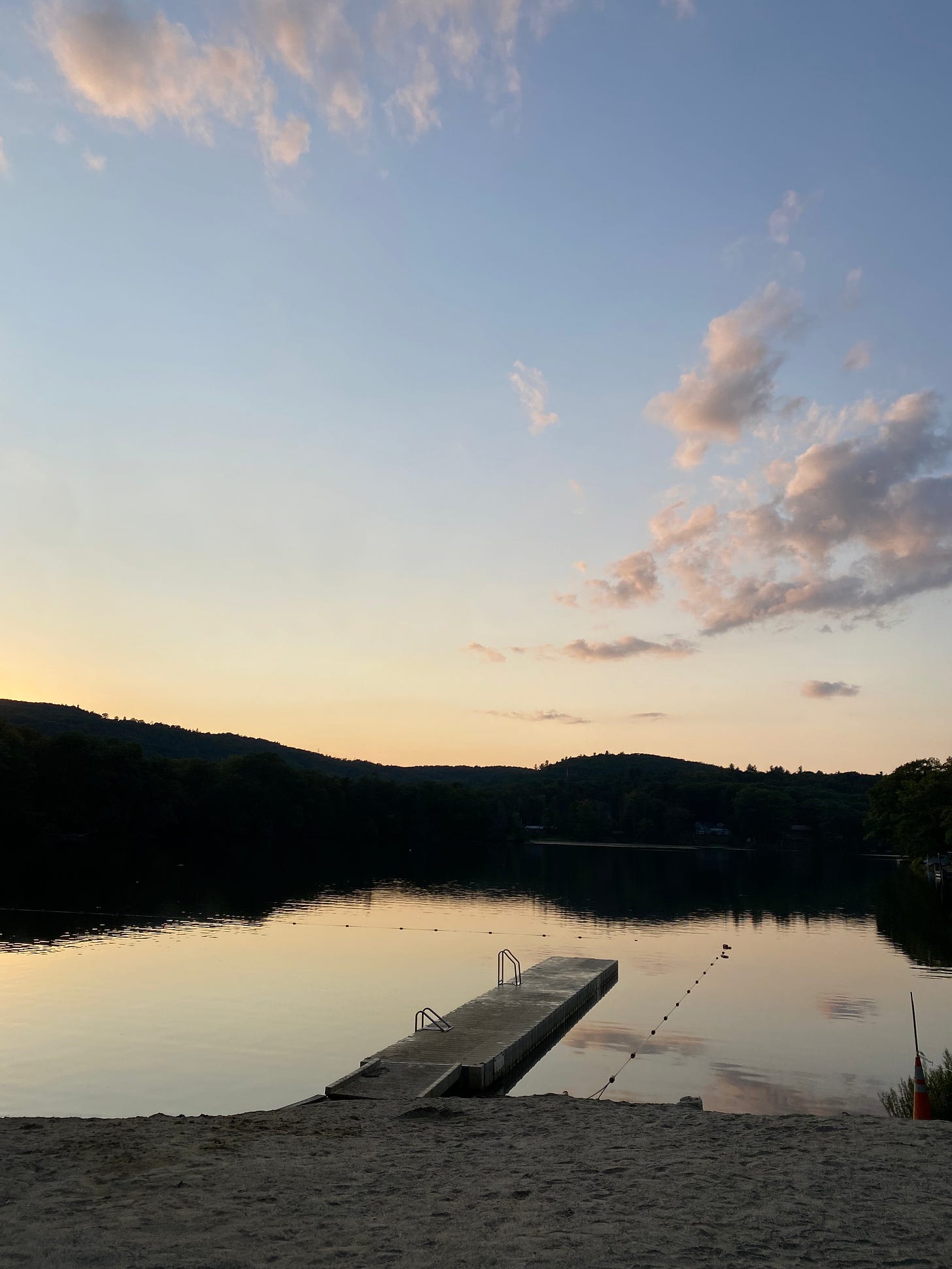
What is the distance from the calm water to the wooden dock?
2.41ft

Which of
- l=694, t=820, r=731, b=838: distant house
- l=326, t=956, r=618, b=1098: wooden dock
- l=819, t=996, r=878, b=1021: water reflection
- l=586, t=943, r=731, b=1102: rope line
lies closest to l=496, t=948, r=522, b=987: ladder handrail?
l=326, t=956, r=618, b=1098: wooden dock

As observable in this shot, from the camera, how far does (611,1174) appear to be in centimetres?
1063

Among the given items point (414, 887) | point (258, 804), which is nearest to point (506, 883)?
point (414, 887)

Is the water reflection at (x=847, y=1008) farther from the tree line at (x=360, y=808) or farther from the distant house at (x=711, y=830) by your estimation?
the distant house at (x=711, y=830)

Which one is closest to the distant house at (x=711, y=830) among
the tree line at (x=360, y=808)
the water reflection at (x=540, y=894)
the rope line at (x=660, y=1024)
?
the tree line at (x=360, y=808)

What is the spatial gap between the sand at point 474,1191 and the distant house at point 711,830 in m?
174

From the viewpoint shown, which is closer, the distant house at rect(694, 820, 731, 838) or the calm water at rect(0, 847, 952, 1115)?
the calm water at rect(0, 847, 952, 1115)

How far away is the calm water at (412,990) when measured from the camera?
1984cm

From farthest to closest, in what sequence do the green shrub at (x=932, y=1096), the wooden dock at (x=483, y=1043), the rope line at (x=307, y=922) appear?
the rope line at (x=307, y=922), the wooden dock at (x=483, y=1043), the green shrub at (x=932, y=1096)

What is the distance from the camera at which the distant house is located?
18175cm

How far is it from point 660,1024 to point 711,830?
166 meters

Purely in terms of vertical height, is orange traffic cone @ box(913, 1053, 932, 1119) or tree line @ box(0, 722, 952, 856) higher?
tree line @ box(0, 722, 952, 856)

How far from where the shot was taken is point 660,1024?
26.8m

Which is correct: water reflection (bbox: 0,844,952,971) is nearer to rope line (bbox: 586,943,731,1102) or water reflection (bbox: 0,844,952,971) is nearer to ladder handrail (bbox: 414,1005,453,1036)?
rope line (bbox: 586,943,731,1102)
